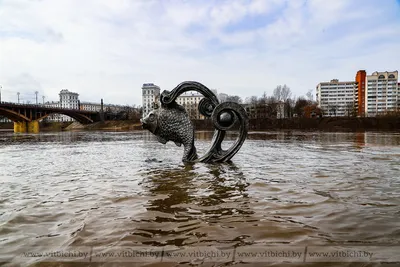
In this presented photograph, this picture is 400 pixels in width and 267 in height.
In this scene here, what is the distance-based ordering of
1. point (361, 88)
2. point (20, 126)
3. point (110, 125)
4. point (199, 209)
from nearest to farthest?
1. point (199, 209)
2. point (20, 126)
3. point (110, 125)
4. point (361, 88)

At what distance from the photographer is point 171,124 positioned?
381 inches

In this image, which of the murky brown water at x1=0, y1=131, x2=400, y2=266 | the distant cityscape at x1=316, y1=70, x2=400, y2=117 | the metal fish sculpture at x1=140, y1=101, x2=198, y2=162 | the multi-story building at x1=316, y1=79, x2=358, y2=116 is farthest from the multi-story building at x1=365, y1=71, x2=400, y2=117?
the metal fish sculpture at x1=140, y1=101, x2=198, y2=162

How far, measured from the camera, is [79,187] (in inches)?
252

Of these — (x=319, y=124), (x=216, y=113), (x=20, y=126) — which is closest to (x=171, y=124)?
(x=216, y=113)

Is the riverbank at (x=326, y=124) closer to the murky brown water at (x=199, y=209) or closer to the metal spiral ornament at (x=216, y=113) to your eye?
the metal spiral ornament at (x=216, y=113)

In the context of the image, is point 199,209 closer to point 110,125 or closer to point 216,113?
point 216,113

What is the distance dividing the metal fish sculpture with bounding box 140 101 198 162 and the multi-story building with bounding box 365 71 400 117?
121m

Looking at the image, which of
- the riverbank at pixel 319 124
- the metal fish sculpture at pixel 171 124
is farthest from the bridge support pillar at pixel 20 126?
the metal fish sculpture at pixel 171 124

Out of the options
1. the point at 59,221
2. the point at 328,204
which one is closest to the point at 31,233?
the point at 59,221

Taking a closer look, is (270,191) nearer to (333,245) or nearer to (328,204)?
(328,204)

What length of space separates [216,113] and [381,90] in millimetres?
122617

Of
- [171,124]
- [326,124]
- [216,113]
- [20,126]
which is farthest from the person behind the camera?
[20,126]

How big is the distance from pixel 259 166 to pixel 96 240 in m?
6.68

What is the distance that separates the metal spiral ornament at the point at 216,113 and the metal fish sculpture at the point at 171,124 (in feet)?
0.94
